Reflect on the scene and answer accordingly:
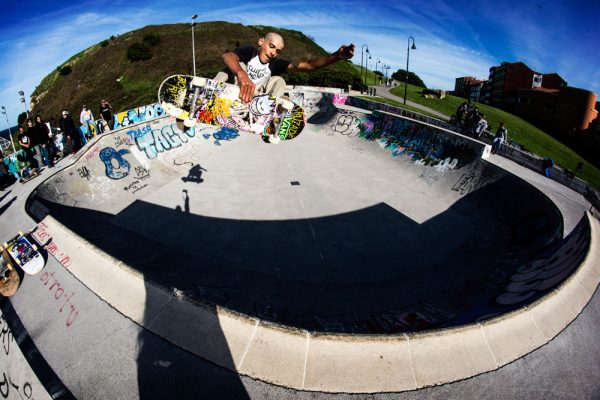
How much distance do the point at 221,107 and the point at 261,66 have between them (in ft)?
6.08

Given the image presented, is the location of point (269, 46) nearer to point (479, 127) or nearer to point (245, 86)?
point (245, 86)

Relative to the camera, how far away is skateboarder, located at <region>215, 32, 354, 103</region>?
24.2 ft

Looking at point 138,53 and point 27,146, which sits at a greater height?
point 138,53

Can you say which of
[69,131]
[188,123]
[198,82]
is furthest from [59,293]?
[69,131]

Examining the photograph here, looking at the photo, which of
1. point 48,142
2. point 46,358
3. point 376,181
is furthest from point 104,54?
point 46,358

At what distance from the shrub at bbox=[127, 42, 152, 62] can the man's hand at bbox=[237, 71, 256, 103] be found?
235 ft

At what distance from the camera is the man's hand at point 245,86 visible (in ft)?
24.0

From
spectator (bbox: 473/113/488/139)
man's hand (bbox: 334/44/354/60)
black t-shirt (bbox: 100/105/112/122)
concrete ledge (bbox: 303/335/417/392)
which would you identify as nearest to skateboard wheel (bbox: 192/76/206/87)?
man's hand (bbox: 334/44/354/60)

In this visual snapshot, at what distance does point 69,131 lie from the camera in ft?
40.8

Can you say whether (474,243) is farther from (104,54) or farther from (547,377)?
(104,54)

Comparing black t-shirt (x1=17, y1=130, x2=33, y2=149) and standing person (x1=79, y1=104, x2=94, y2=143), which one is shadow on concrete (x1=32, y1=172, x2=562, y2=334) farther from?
standing person (x1=79, y1=104, x2=94, y2=143)

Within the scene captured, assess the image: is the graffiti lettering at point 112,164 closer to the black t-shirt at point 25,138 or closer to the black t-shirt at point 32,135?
the black t-shirt at point 32,135

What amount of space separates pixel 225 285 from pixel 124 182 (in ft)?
23.9

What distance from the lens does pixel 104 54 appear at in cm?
7162
